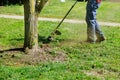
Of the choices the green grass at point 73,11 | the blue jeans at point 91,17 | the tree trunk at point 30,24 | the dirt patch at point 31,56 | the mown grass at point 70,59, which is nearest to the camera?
the mown grass at point 70,59

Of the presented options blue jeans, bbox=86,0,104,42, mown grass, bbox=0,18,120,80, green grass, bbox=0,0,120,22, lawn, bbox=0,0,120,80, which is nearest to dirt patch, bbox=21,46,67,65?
lawn, bbox=0,0,120,80

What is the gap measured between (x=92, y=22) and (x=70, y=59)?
64.6 inches

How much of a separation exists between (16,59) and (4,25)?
404 cm

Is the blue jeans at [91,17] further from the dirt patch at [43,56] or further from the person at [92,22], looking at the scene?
the dirt patch at [43,56]

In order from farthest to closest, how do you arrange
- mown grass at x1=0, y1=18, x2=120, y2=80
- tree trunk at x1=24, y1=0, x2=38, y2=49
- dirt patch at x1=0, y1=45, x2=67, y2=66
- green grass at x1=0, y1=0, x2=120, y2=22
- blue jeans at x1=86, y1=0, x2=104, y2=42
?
green grass at x1=0, y1=0, x2=120, y2=22
blue jeans at x1=86, y1=0, x2=104, y2=42
tree trunk at x1=24, y1=0, x2=38, y2=49
dirt patch at x1=0, y1=45, x2=67, y2=66
mown grass at x1=0, y1=18, x2=120, y2=80

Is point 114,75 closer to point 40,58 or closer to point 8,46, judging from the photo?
point 40,58

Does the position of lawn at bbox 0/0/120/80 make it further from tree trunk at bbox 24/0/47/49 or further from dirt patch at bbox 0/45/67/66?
tree trunk at bbox 24/0/47/49

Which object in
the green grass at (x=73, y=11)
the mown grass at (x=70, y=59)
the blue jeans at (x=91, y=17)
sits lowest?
the green grass at (x=73, y=11)

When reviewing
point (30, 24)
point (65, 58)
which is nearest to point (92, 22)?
point (65, 58)

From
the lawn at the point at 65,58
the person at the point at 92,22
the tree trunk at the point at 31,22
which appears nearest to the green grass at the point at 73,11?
the lawn at the point at 65,58

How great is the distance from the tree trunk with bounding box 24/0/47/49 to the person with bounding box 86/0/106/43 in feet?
4.62

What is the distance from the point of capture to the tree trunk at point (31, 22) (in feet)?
26.0

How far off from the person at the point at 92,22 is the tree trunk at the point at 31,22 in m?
1.41

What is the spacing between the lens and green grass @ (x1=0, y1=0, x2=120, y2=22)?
527 inches
